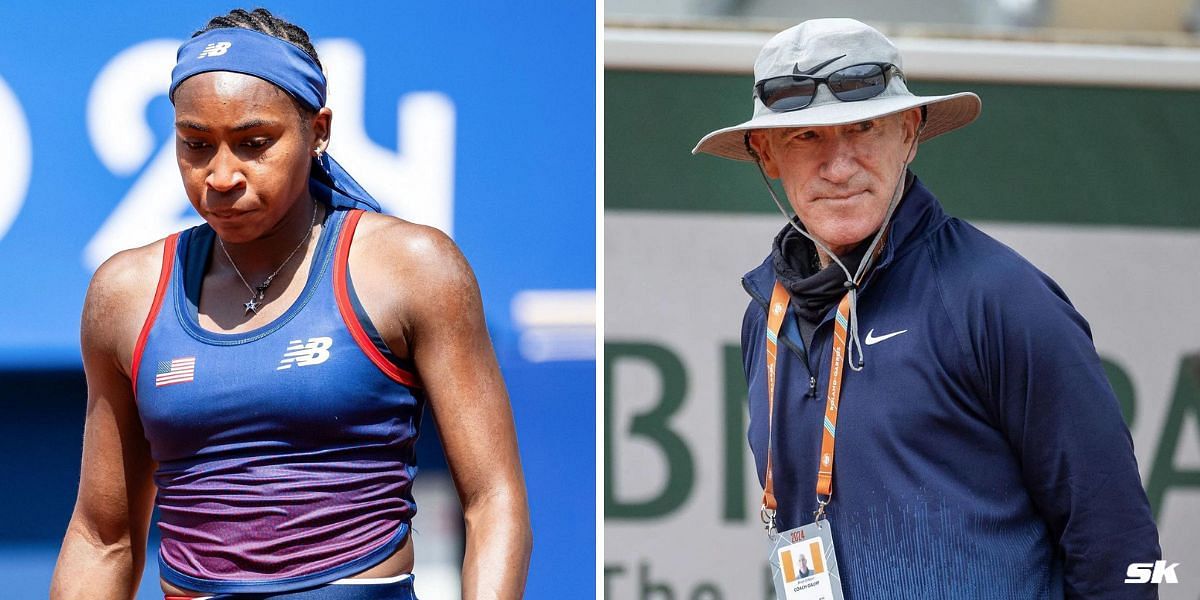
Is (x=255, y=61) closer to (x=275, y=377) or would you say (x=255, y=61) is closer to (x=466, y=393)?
(x=275, y=377)

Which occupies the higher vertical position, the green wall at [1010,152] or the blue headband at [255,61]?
the green wall at [1010,152]

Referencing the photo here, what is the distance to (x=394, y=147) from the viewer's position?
9.79 ft

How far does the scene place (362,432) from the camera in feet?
6.38

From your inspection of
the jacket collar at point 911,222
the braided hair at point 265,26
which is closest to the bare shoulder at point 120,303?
the braided hair at point 265,26

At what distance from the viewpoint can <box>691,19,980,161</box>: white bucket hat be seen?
1.97 metres

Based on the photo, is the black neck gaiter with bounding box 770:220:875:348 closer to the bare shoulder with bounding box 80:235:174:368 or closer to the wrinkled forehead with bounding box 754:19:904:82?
the wrinkled forehead with bounding box 754:19:904:82

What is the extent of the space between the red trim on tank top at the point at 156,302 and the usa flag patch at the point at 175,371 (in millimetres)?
58

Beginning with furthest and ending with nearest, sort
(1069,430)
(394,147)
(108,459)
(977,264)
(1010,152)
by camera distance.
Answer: (1010,152) < (394,147) < (108,459) < (977,264) < (1069,430)

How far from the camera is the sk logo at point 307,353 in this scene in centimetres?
192

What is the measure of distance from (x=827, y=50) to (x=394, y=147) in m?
1.25

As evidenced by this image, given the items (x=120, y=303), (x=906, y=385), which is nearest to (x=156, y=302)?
(x=120, y=303)

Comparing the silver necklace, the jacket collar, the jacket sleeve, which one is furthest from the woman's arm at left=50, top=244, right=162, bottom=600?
the jacket sleeve

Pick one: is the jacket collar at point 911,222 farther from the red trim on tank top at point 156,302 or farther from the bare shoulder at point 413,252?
the red trim on tank top at point 156,302

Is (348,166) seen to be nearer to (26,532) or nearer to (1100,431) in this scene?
(26,532)
